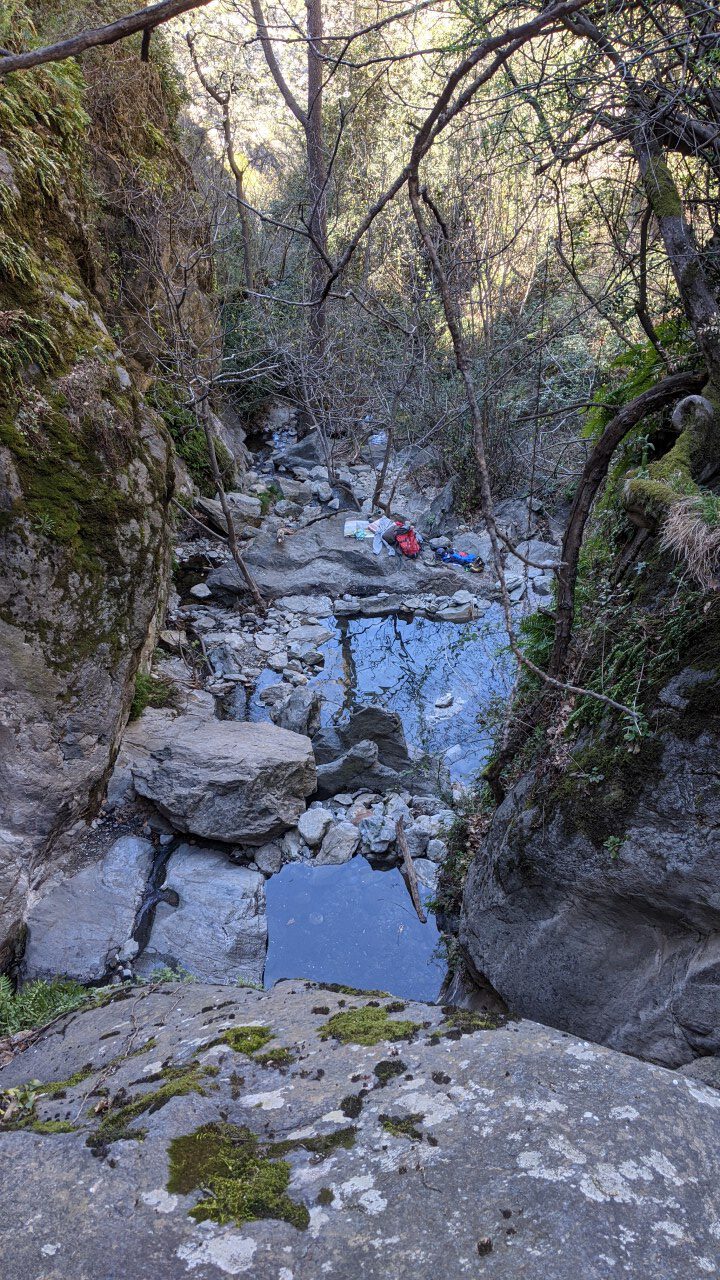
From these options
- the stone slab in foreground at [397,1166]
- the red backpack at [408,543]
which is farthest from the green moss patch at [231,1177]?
the red backpack at [408,543]

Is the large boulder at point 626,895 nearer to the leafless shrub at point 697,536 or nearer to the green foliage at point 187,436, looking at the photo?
the leafless shrub at point 697,536

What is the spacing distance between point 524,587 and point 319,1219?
708 centimetres

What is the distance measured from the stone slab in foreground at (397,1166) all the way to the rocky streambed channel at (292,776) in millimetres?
2019

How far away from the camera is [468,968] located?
3371 mm

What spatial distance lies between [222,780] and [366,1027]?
2.71m

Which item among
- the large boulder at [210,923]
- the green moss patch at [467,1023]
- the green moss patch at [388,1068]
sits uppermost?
the green moss patch at [467,1023]

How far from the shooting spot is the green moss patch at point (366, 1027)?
6.59 ft

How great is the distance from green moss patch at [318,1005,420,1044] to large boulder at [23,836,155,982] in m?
2.03

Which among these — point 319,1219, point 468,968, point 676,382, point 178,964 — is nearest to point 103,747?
point 178,964

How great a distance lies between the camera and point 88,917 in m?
3.89

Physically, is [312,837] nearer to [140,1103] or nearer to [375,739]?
[375,739]

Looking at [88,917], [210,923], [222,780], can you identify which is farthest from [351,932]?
[88,917]

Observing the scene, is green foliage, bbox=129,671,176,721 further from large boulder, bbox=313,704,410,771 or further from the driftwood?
the driftwood

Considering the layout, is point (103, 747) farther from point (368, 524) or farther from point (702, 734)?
point (368, 524)
